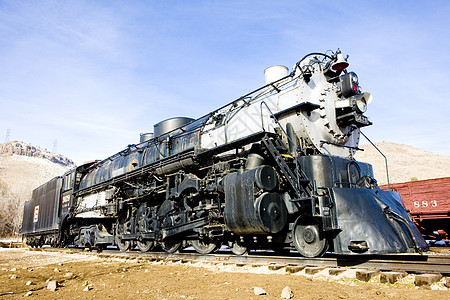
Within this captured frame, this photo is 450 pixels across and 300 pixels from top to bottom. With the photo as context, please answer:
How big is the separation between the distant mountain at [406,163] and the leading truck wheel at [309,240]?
189ft

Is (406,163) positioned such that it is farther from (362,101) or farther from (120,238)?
(120,238)

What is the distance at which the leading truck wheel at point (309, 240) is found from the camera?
5953 millimetres

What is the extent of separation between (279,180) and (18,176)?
112m

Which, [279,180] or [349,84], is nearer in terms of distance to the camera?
[279,180]

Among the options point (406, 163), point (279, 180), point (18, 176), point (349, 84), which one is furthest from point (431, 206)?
point (18, 176)

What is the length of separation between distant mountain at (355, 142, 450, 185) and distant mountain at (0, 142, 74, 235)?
6002 centimetres

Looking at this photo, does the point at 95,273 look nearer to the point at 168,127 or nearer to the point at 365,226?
the point at 365,226

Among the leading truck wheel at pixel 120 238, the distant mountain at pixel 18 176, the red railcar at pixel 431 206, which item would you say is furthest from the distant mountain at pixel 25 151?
the red railcar at pixel 431 206

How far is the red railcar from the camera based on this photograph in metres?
11.5

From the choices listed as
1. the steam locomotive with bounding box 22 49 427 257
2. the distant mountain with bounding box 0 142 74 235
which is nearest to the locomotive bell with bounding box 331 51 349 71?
the steam locomotive with bounding box 22 49 427 257

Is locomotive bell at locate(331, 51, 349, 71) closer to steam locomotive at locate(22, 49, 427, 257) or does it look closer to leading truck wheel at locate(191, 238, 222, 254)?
steam locomotive at locate(22, 49, 427, 257)

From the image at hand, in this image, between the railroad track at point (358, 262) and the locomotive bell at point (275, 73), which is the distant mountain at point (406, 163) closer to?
the locomotive bell at point (275, 73)

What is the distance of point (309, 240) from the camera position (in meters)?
6.08

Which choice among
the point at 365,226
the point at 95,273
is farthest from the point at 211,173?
the point at 365,226
